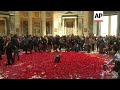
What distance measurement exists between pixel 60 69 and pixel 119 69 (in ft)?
6.92

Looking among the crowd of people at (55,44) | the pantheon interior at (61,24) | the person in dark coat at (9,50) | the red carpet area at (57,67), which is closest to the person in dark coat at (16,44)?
the crowd of people at (55,44)

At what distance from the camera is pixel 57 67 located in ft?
27.3

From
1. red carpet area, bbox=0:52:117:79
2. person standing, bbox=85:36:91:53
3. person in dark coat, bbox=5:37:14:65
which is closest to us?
red carpet area, bbox=0:52:117:79

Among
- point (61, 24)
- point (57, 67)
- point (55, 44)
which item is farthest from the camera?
point (61, 24)

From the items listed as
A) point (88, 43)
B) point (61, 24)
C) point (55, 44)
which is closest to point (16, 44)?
point (55, 44)

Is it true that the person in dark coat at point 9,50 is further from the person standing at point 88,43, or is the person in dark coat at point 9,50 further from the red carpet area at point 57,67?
the person standing at point 88,43

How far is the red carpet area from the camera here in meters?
7.98

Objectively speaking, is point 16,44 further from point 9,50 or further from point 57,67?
point 57,67

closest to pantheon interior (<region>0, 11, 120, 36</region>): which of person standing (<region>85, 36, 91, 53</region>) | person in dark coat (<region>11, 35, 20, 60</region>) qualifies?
person in dark coat (<region>11, 35, 20, 60</region>)

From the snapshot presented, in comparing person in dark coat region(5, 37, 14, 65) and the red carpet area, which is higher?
person in dark coat region(5, 37, 14, 65)

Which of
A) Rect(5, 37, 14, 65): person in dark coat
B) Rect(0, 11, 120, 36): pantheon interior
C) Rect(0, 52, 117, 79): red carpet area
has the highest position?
Rect(0, 11, 120, 36): pantheon interior

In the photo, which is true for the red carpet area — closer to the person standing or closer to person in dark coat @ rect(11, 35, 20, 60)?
person in dark coat @ rect(11, 35, 20, 60)
